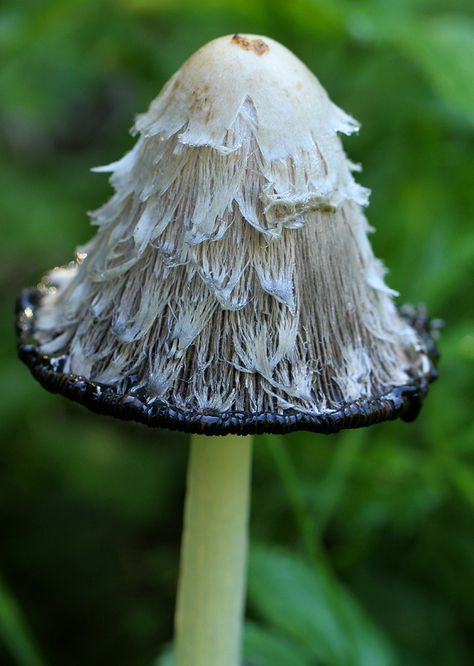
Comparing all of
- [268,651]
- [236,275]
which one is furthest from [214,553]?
[236,275]

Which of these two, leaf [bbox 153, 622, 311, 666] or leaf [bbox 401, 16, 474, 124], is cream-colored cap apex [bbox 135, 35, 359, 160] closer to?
leaf [bbox 401, 16, 474, 124]

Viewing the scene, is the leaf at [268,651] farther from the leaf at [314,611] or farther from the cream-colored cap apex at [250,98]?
the cream-colored cap apex at [250,98]

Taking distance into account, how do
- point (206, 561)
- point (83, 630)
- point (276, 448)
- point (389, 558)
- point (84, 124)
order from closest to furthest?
point (206, 561)
point (276, 448)
point (389, 558)
point (83, 630)
point (84, 124)

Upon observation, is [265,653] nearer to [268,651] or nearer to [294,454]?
[268,651]

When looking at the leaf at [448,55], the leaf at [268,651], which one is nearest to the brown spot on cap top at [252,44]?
the leaf at [448,55]

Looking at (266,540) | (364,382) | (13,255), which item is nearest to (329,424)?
(364,382)

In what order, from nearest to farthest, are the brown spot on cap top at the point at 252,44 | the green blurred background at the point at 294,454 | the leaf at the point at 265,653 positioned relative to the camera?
the brown spot on cap top at the point at 252,44 → the leaf at the point at 265,653 → the green blurred background at the point at 294,454

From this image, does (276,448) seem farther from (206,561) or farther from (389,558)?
(389,558)
